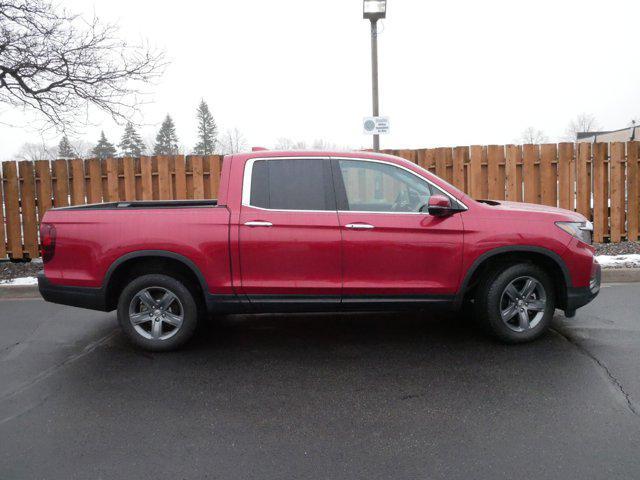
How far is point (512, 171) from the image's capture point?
10.0 m

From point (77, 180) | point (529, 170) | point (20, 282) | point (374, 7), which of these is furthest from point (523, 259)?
point (77, 180)

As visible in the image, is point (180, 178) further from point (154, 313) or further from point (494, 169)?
point (494, 169)

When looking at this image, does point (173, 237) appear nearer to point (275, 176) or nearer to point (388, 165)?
point (275, 176)

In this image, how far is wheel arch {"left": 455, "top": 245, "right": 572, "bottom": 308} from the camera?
15.3 ft

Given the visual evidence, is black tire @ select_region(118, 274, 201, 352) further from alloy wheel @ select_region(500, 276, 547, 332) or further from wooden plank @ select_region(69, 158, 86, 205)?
wooden plank @ select_region(69, 158, 86, 205)

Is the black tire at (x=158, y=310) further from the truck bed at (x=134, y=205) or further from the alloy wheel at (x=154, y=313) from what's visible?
the truck bed at (x=134, y=205)

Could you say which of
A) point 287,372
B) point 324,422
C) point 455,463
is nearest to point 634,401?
point 455,463

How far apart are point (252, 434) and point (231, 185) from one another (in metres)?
2.33

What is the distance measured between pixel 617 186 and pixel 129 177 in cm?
939

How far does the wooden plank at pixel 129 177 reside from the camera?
9930 mm

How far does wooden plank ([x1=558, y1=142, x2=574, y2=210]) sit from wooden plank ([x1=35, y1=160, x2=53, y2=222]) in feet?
31.9

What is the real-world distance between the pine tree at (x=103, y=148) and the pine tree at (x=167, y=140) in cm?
532

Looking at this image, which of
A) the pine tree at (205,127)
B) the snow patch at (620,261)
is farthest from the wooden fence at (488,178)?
the pine tree at (205,127)

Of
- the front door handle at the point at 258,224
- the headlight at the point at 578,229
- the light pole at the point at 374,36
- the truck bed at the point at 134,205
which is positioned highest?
the light pole at the point at 374,36
